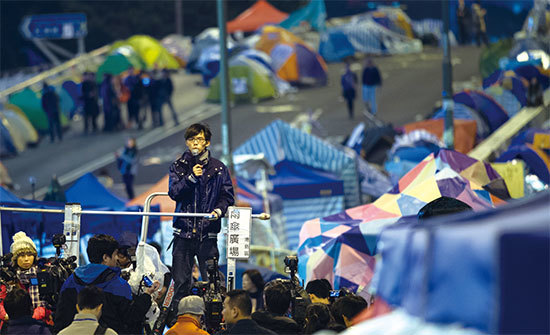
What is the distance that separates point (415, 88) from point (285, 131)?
2114 cm

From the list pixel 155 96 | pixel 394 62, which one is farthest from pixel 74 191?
pixel 394 62

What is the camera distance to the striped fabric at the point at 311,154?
19766 mm

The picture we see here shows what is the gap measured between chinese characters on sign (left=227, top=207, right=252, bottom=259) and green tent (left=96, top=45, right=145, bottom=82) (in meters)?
32.2

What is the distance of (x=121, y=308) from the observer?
291 inches

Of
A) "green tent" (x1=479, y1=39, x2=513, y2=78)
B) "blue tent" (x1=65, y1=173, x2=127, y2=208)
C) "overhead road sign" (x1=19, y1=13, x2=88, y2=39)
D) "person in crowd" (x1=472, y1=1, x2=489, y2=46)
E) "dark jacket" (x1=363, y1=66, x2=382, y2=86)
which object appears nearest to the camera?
"blue tent" (x1=65, y1=173, x2=127, y2=208)

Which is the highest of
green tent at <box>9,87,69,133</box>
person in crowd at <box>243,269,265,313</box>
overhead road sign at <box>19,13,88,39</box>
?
overhead road sign at <box>19,13,88,39</box>

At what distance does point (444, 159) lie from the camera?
13.2 meters

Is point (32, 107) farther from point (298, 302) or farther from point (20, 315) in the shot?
point (20, 315)

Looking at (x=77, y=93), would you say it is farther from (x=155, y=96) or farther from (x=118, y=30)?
(x=118, y=30)

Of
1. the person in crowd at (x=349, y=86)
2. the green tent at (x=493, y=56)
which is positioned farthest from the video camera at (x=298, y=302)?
the green tent at (x=493, y=56)

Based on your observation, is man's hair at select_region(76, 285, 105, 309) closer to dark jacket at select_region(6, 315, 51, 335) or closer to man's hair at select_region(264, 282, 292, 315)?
dark jacket at select_region(6, 315, 51, 335)

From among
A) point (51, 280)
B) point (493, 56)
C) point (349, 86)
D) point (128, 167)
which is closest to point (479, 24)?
point (493, 56)

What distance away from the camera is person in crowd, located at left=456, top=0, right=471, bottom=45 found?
4434cm

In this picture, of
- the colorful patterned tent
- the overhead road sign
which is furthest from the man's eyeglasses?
the overhead road sign
